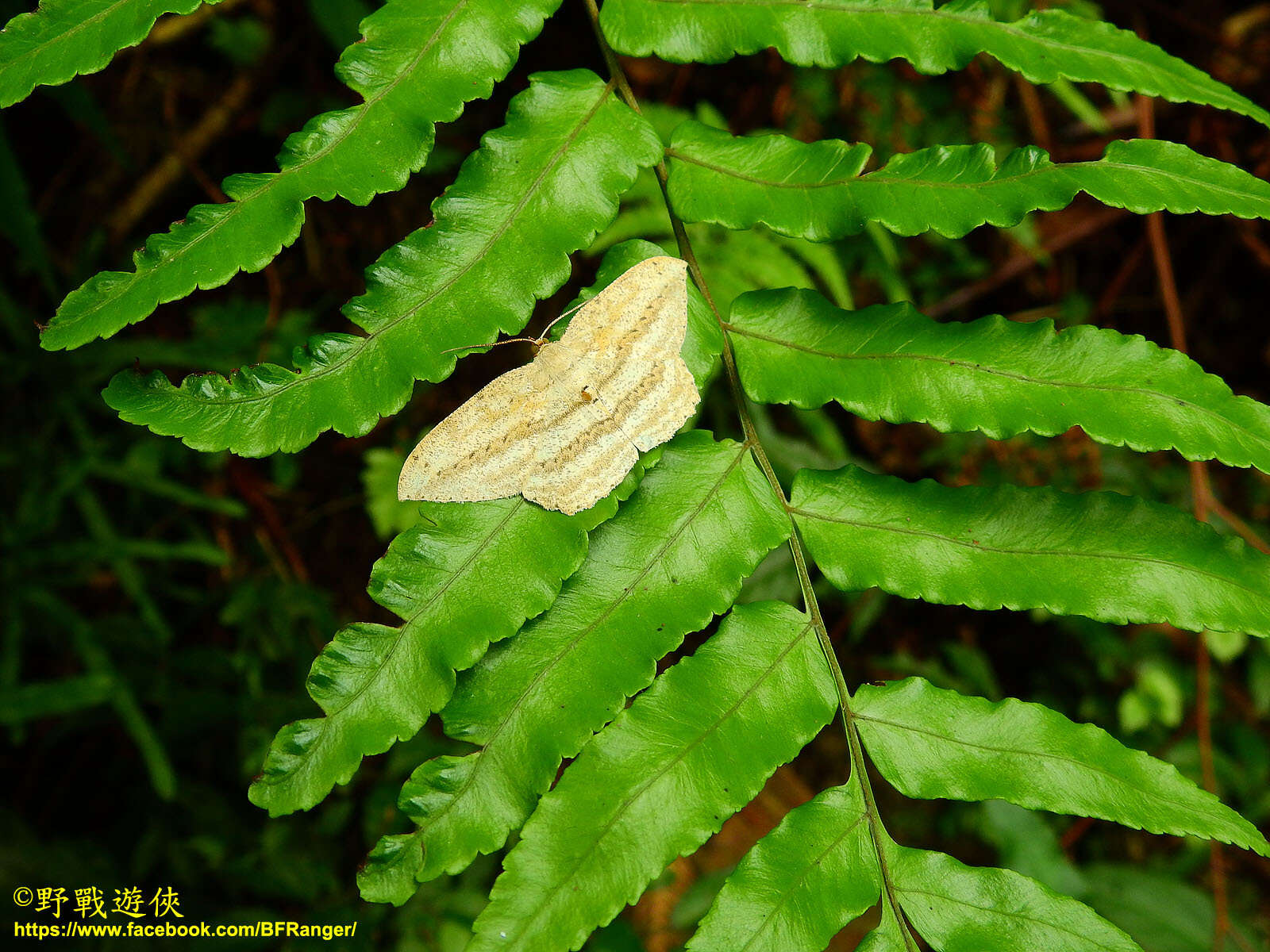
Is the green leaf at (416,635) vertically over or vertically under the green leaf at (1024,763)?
over

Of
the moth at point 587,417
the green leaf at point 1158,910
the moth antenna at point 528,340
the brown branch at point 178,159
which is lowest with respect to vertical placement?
the green leaf at point 1158,910

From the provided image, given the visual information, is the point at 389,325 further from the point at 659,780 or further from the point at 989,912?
the point at 989,912

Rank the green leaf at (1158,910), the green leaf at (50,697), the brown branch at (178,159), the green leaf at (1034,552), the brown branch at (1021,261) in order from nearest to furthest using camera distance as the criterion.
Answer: the green leaf at (1034,552)
the green leaf at (50,697)
the green leaf at (1158,910)
the brown branch at (178,159)
the brown branch at (1021,261)

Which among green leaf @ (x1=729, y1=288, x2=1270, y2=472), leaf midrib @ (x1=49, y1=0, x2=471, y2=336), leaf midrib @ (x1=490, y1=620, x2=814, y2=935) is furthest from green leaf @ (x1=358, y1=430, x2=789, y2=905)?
leaf midrib @ (x1=49, y1=0, x2=471, y2=336)

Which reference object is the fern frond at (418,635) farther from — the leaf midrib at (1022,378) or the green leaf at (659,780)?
the leaf midrib at (1022,378)

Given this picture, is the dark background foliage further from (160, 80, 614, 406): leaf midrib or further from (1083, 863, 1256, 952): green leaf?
(160, 80, 614, 406): leaf midrib

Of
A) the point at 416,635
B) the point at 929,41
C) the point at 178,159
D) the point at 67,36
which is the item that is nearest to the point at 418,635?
the point at 416,635

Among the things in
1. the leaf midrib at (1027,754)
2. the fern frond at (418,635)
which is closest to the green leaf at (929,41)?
the fern frond at (418,635)
